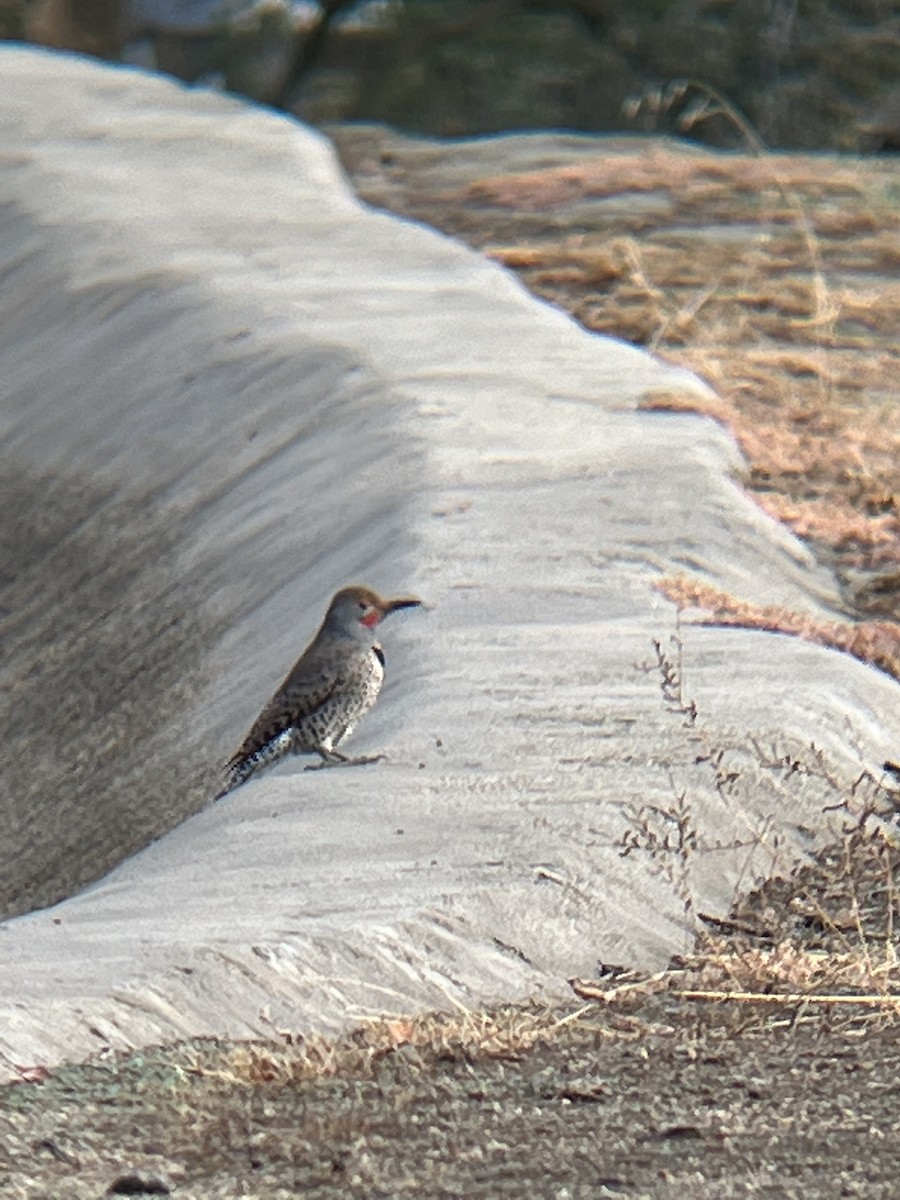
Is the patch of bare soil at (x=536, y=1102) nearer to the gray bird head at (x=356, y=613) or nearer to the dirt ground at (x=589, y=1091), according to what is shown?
the dirt ground at (x=589, y=1091)

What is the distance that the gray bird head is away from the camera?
21.9 ft

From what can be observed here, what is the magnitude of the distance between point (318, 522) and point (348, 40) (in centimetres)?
1512

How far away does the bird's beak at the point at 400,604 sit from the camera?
6.87m

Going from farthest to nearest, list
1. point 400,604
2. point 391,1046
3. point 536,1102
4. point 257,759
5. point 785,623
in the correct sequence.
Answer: point 785,623 → point 400,604 → point 257,759 → point 391,1046 → point 536,1102

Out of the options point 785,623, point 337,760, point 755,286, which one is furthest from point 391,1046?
point 755,286

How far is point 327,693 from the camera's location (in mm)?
6395

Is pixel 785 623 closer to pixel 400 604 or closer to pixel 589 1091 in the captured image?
pixel 400 604

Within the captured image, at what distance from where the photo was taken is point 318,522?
8430 millimetres

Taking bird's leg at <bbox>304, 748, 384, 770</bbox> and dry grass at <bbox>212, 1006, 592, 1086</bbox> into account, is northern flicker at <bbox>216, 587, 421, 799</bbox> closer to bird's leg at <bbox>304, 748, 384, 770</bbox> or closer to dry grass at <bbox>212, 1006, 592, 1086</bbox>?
bird's leg at <bbox>304, 748, 384, 770</bbox>

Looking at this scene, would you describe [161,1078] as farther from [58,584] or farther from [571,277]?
[571,277]

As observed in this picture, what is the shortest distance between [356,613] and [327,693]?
397 mm

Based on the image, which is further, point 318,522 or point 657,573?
point 318,522

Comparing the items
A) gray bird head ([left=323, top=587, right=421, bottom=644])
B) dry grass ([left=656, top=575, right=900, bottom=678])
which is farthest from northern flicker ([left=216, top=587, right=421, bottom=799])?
dry grass ([left=656, top=575, right=900, bottom=678])

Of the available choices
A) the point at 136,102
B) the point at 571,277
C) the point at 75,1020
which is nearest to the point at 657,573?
the point at 75,1020
